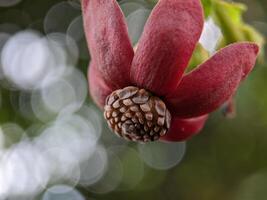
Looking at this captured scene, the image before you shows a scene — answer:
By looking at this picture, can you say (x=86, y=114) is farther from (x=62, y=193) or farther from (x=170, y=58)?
(x=170, y=58)

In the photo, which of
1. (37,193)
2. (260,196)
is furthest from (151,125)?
(260,196)

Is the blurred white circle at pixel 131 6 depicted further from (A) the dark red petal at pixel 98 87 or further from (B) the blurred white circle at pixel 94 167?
(A) the dark red petal at pixel 98 87

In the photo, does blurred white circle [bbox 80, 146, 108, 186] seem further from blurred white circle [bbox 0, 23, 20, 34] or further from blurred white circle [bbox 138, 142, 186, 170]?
blurred white circle [bbox 0, 23, 20, 34]

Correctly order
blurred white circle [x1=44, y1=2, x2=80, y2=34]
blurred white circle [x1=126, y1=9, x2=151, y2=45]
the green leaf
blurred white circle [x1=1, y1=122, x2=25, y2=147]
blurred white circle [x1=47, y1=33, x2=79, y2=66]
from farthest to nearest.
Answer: blurred white circle [x1=47, y1=33, x2=79, y2=66], blurred white circle [x1=44, y1=2, x2=80, y2=34], blurred white circle [x1=126, y1=9, x2=151, y2=45], blurred white circle [x1=1, y1=122, x2=25, y2=147], the green leaf

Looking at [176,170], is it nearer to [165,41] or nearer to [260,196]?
[260,196]

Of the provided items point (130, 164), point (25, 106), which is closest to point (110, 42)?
point (25, 106)

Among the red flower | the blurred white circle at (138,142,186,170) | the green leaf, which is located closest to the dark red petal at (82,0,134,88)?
the red flower
